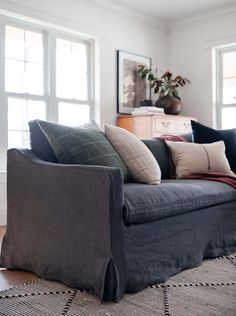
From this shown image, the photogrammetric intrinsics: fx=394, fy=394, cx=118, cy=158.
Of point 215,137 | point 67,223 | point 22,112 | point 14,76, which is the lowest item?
point 67,223

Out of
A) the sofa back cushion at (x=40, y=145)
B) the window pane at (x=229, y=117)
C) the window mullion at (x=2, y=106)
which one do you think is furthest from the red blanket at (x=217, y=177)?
the window pane at (x=229, y=117)

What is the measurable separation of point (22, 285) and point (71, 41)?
3370 millimetres

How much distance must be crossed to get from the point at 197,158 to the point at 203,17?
124 inches

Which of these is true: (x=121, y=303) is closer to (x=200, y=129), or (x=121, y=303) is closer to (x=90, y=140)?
(x=90, y=140)

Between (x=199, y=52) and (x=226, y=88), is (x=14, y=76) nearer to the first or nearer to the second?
(x=199, y=52)

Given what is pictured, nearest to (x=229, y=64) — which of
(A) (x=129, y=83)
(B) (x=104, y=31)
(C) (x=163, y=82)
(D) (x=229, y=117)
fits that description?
(D) (x=229, y=117)

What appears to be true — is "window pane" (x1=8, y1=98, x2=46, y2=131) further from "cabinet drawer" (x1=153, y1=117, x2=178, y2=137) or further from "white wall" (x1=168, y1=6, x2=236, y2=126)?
"white wall" (x1=168, y1=6, x2=236, y2=126)

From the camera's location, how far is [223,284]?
1.94 meters

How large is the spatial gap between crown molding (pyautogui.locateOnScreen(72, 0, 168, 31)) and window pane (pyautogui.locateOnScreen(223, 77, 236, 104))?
48.3 inches

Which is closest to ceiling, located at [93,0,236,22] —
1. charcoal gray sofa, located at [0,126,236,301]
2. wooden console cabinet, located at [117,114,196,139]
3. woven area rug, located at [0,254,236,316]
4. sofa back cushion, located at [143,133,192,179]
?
wooden console cabinet, located at [117,114,196,139]

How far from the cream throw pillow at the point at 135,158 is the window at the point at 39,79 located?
184cm

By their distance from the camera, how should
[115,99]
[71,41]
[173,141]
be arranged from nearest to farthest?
1. [173,141]
2. [71,41]
3. [115,99]

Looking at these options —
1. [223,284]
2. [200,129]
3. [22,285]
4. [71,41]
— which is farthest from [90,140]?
[71,41]

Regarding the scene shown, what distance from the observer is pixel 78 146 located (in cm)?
215
